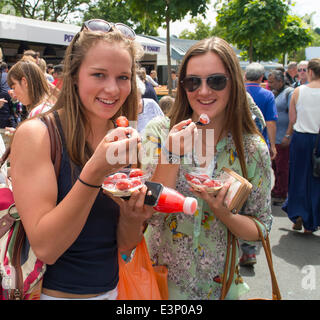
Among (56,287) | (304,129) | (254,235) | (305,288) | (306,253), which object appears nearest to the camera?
(56,287)

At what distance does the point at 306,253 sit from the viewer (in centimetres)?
436

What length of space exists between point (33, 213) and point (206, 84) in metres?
1.03

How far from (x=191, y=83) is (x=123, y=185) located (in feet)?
2.44

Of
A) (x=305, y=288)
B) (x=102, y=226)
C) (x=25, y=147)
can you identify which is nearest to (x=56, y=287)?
(x=102, y=226)

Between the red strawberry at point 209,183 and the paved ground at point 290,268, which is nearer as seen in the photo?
the red strawberry at point 209,183

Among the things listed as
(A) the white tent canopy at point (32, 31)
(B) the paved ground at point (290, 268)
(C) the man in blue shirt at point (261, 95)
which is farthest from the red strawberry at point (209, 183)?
(A) the white tent canopy at point (32, 31)

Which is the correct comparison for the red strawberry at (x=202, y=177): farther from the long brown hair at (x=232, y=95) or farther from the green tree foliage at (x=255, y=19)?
the green tree foliage at (x=255, y=19)

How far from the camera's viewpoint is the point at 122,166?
1.25 meters

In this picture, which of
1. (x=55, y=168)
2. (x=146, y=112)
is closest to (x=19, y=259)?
(x=55, y=168)

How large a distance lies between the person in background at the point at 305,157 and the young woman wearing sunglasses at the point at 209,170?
340cm

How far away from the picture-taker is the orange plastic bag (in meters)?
1.58

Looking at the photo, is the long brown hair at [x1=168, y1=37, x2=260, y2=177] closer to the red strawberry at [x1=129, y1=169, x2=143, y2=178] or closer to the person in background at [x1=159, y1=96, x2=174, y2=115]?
the red strawberry at [x1=129, y1=169, x2=143, y2=178]

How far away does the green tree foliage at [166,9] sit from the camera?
8805mm
